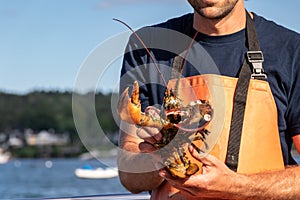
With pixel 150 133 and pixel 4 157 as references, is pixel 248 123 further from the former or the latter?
pixel 4 157

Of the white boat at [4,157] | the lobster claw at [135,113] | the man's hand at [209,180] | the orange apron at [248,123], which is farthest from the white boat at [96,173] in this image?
the white boat at [4,157]

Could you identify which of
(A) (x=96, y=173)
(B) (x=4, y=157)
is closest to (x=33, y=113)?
(B) (x=4, y=157)

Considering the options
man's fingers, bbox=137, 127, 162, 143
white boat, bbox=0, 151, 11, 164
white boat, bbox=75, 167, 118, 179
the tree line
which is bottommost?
white boat, bbox=0, 151, 11, 164

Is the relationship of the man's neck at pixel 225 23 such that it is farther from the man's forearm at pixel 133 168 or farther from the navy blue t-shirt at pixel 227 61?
the man's forearm at pixel 133 168

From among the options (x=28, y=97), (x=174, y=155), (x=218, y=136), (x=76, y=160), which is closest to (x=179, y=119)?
(x=174, y=155)

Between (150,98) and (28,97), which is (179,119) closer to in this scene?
(150,98)

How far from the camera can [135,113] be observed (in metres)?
2.10

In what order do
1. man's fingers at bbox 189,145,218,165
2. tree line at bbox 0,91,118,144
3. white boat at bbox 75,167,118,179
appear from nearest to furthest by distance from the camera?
1. man's fingers at bbox 189,145,218,165
2. white boat at bbox 75,167,118,179
3. tree line at bbox 0,91,118,144

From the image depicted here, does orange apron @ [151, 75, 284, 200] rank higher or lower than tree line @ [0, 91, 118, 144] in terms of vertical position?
higher

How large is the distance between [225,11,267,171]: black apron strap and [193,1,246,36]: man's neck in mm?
69

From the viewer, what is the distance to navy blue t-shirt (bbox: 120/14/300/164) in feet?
8.83

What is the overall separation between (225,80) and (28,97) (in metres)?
69.0

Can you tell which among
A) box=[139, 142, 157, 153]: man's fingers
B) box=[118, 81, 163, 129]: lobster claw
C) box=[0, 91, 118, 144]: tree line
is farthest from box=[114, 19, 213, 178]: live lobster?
box=[0, 91, 118, 144]: tree line

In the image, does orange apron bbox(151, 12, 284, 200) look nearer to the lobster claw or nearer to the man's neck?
the man's neck
